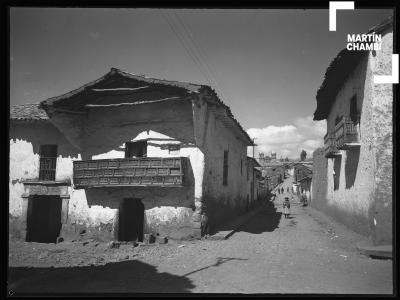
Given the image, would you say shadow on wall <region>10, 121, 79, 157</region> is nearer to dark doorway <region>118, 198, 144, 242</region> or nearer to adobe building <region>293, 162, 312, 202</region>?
dark doorway <region>118, 198, 144, 242</region>

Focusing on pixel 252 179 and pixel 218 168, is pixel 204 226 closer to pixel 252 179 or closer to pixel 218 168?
pixel 218 168

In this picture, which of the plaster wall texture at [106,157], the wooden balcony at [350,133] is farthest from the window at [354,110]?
the plaster wall texture at [106,157]

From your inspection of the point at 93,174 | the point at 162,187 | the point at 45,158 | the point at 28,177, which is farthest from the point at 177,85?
the point at 28,177

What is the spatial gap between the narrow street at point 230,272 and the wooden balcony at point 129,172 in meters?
2.40

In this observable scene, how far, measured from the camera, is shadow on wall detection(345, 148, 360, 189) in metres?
10.9

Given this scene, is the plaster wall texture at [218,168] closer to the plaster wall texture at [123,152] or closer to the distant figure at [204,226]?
the plaster wall texture at [123,152]

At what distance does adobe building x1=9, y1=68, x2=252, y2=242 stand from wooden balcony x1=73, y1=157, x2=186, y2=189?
37 mm

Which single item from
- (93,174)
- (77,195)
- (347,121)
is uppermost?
(347,121)

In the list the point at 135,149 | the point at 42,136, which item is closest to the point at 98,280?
the point at 135,149

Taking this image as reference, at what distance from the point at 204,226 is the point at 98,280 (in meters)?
4.87

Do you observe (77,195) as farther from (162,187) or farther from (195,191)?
(195,191)

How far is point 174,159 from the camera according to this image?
34.3 ft

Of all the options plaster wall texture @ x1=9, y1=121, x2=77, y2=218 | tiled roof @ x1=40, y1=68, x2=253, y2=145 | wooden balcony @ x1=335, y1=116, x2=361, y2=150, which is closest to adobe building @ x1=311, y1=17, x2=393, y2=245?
wooden balcony @ x1=335, y1=116, x2=361, y2=150

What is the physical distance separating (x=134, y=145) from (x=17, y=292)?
6.74 m
